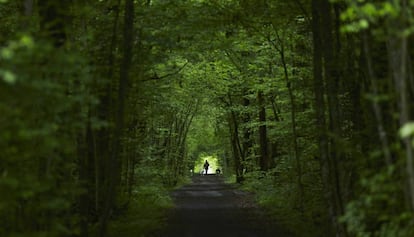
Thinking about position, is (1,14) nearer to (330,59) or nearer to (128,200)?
(128,200)

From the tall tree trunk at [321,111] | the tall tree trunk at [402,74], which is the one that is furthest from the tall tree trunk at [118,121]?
the tall tree trunk at [402,74]

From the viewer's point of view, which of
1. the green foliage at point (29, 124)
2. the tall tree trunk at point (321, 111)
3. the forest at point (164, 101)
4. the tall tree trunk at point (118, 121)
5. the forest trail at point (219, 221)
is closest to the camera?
the green foliage at point (29, 124)

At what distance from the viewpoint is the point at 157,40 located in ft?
34.3

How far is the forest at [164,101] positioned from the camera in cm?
513

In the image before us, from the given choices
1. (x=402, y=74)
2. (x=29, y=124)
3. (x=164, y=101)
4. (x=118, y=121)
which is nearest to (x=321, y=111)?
(x=118, y=121)

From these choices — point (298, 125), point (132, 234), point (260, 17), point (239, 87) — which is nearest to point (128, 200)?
point (132, 234)

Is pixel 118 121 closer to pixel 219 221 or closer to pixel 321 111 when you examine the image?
pixel 321 111

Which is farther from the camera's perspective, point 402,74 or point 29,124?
point 29,124

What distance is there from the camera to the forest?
5.13 meters

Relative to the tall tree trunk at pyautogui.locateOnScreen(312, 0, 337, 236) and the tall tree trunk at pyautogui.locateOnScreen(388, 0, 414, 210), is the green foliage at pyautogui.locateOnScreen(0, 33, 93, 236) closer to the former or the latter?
the tall tree trunk at pyautogui.locateOnScreen(388, 0, 414, 210)

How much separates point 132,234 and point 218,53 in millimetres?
10648

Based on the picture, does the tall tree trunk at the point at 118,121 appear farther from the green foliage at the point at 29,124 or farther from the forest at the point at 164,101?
the green foliage at the point at 29,124

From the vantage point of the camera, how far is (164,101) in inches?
753

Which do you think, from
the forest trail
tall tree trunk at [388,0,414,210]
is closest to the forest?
tall tree trunk at [388,0,414,210]
